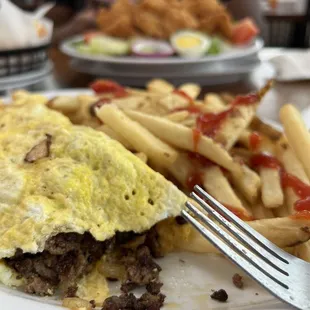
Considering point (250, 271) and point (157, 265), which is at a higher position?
point (250, 271)

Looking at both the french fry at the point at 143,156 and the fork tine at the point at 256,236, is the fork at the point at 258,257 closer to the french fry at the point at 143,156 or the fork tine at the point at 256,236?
the fork tine at the point at 256,236

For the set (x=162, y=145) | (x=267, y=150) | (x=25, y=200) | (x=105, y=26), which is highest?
(x=25, y=200)

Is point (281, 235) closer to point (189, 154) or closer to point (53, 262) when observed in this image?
point (189, 154)

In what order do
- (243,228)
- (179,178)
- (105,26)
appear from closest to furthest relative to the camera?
(243,228) → (179,178) → (105,26)

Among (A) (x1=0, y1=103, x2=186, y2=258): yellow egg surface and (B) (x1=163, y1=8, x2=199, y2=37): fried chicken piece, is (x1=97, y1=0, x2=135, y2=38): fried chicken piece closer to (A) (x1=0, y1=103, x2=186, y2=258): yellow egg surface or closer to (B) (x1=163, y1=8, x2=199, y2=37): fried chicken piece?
(B) (x1=163, y1=8, x2=199, y2=37): fried chicken piece

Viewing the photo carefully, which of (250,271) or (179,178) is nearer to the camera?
(250,271)

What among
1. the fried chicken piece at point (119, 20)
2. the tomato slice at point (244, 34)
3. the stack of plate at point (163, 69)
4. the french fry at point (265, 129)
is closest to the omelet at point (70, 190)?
the french fry at point (265, 129)

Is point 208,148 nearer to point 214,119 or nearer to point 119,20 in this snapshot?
point 214,119

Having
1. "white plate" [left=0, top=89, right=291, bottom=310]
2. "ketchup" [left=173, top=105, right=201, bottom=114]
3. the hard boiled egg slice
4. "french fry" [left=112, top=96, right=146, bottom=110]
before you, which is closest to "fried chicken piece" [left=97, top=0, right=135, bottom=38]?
the hard boiled egg slice

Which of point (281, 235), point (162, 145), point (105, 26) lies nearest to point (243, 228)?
point (281, 235)
